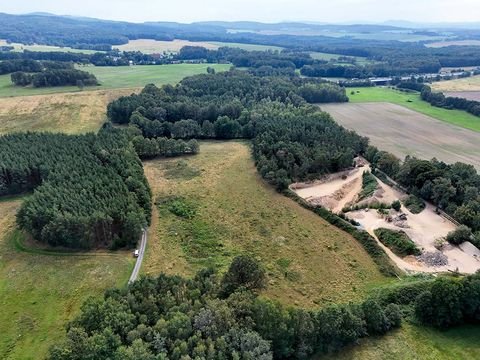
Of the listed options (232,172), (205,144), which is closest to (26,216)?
(232,172)

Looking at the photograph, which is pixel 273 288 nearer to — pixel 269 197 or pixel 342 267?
pixel 342 267

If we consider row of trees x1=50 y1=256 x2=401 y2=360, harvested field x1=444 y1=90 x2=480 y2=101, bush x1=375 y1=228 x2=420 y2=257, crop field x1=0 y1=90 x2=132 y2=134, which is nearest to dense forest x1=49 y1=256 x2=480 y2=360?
row of trees x1=50 y1=256 x2=401 y2=360

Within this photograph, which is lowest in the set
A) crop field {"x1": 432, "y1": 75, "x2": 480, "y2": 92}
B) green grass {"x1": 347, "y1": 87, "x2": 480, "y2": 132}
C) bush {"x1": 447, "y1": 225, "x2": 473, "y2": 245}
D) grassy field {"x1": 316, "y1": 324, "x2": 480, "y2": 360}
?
green grass {"x1": 347, "y1": 87, "x2": 480, "y2": 132}

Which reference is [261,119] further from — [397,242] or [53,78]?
[53,78]

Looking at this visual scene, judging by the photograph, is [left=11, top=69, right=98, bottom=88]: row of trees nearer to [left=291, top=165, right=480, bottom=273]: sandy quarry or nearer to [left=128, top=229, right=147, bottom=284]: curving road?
[left=128, top=229, right=147, bottom=284]: curving road

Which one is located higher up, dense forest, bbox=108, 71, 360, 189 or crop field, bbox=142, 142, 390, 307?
dense forest, bbox=108, 71, 360, 189

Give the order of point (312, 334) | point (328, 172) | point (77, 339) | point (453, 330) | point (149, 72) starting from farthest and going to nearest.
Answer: point (149, 72), point (328, 172), point (453, 330), point (312, 334), point (77, 339)
